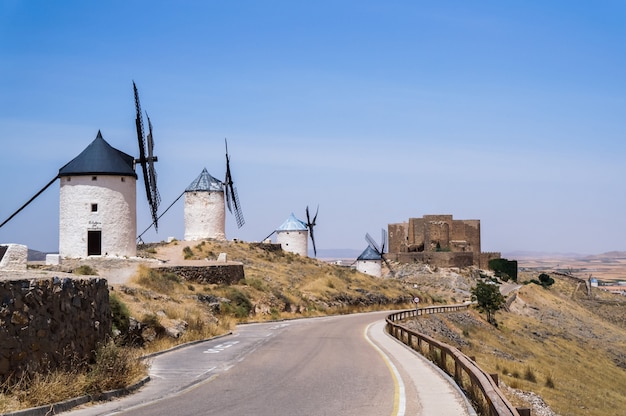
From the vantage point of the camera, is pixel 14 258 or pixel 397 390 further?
pixel 14 258

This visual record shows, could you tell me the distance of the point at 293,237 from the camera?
83750 mm

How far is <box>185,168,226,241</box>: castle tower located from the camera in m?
67.9

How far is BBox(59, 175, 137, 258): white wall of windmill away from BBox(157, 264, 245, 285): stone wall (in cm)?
298

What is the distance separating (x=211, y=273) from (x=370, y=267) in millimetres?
48856

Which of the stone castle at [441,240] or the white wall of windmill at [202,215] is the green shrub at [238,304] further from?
the stone castle at [441,240]

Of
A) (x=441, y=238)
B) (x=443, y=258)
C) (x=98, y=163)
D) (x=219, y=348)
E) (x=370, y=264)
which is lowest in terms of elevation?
(x=219, y=348)

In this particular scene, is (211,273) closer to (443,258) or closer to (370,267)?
(370,267)

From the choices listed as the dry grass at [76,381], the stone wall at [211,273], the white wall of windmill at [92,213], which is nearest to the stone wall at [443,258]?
the stone wall at [211,273]

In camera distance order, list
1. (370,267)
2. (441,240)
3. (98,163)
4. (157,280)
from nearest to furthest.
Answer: (157,280) < (98,163) < (370,267) < (441,240)

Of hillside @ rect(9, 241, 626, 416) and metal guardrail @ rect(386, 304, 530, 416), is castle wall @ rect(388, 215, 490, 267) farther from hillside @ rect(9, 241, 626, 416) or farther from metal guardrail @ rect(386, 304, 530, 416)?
metal guardrail @ rect(386, 304, 530, 416)

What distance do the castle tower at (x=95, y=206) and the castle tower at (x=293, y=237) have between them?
44125 millimetres

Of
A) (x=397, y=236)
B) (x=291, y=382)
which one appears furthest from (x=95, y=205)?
(x=397, y=236)

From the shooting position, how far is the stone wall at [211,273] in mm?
41281

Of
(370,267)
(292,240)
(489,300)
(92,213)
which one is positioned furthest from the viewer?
(370,267)
